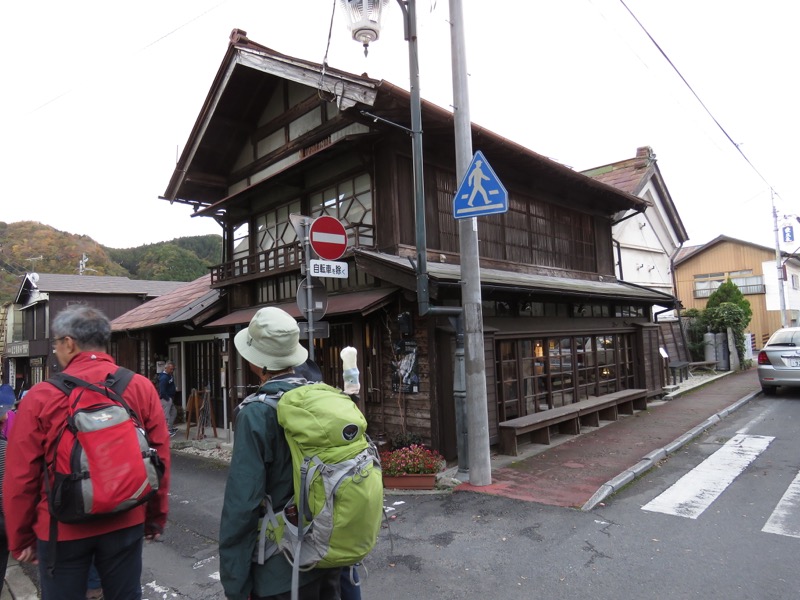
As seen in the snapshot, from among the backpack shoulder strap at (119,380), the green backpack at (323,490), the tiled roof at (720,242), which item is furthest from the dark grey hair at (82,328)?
the tiled roof at (720,242)

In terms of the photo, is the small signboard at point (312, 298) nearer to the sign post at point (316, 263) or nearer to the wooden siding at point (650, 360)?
the sign post at point (316, 263)

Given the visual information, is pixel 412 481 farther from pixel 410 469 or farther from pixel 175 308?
pixel 175 308

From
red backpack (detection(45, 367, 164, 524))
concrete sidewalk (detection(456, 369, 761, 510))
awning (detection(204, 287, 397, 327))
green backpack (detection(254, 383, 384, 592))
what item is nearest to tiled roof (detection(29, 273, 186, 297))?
awning (detection(204, 287, 397, 327))

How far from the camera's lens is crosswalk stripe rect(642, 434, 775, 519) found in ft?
19.1

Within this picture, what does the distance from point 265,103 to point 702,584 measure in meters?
11.8

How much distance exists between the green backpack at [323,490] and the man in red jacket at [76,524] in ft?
3.11

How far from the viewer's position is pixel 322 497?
213cm

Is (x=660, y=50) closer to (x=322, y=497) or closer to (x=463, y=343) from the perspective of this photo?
(x=463, y=343)

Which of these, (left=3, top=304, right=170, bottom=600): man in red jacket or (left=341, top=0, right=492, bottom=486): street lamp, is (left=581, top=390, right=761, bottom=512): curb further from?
(left=3, top=304, right=170, bottom=600): man in red jacket

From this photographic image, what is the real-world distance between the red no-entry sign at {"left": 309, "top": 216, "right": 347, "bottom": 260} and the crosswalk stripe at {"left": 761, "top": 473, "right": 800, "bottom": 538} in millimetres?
5405

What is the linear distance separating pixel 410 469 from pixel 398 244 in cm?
371

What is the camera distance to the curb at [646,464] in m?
6.18

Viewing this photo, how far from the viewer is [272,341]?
244cm

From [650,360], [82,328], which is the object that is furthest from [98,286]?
[82,328]
